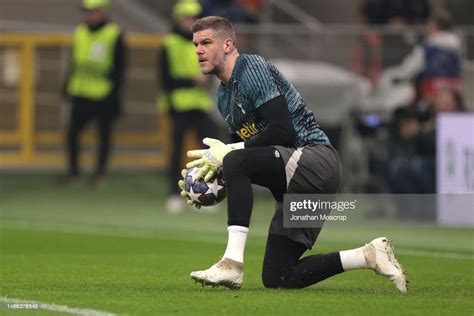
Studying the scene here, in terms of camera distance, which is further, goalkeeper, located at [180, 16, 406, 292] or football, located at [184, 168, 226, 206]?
football, located at [184, 168, 226, 206]

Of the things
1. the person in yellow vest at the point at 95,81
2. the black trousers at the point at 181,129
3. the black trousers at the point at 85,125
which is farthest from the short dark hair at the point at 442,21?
the black trousers at the point at 85,125

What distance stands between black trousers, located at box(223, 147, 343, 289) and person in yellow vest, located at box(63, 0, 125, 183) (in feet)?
35.2

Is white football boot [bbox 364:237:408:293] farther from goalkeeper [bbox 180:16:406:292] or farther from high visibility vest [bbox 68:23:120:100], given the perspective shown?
high visibility vest [bbox 68:23:120:100]

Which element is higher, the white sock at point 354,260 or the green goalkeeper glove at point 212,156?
the green goalkeeper glove at point 212,156

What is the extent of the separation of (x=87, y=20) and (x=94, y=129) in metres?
1.87

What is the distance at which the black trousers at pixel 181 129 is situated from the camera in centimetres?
1781

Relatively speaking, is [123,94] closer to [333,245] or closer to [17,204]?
[17,204]

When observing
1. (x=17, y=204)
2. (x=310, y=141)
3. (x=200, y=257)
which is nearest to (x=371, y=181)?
(x=17, y=204)

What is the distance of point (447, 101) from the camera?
17344mm

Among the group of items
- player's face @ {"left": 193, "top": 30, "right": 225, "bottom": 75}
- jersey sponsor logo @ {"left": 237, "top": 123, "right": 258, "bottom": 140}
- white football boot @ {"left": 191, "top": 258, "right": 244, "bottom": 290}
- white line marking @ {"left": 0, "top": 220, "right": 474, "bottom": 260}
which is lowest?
white line marking @ {"left": 0, "top": 220, "right": 474, "bottom": 260}

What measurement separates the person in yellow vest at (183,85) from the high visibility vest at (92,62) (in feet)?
4.75

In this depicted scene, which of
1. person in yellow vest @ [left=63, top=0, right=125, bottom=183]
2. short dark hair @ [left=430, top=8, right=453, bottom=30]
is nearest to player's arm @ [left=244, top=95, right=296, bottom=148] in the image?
short dark hair @ [left=430, top=8, right=453, bottom=30]

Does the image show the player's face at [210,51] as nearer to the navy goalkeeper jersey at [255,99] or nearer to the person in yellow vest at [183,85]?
the navy goalkeeper jersey at [255,99]

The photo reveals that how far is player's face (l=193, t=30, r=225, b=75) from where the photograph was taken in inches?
344
